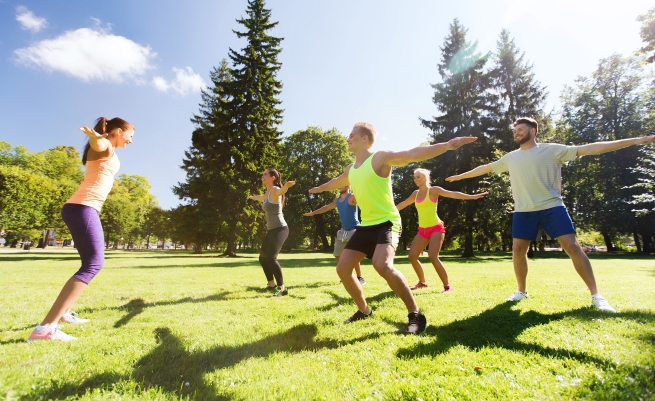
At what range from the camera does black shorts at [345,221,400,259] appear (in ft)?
12.5

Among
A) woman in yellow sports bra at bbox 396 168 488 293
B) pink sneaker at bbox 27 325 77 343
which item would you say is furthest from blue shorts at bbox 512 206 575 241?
pink sneaker at bbox 27 325 77 343

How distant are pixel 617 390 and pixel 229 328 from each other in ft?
11.7

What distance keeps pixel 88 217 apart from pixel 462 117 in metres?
28.7

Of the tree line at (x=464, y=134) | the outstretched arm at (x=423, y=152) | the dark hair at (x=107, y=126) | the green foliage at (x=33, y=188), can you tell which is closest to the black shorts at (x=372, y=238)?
the outstretched arm at (x=423, y=152)

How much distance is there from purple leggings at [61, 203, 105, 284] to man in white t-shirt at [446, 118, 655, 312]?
219 inches

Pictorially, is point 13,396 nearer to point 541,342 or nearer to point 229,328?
point 229,328

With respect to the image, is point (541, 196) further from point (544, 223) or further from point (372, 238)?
point (372, 238)

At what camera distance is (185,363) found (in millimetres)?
2789

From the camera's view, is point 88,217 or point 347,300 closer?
point 88,217

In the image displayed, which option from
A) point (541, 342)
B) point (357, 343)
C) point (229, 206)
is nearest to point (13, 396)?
point (357, 343)

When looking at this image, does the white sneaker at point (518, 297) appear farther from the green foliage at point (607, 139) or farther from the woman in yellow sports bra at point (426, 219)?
the green foliage at point (607, 139)

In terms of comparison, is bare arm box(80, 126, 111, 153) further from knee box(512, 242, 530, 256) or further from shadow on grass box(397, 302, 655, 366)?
knee box(512, 242, 530, 256)

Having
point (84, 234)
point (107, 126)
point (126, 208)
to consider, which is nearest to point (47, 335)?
point (84, 234)

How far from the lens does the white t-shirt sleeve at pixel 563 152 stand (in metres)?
4.27
